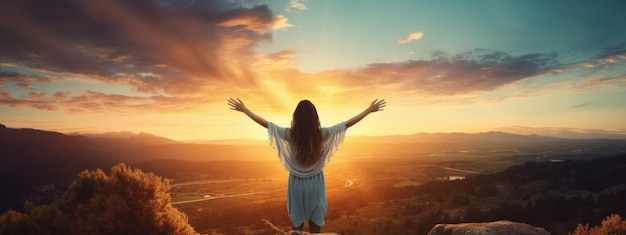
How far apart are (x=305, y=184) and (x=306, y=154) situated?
487mm

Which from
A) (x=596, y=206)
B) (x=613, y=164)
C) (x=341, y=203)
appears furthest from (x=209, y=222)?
(x=613, y=164)

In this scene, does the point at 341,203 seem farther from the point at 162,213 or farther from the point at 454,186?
the point at 162,213

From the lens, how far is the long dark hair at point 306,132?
4.64 metres

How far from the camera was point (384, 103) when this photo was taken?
543 cm

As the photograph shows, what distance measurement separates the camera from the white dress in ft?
15.9

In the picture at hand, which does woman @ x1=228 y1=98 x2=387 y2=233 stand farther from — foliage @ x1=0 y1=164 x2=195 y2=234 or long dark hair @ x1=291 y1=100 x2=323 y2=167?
foliage @ x1=0 y1=164 x2=195 y2=234

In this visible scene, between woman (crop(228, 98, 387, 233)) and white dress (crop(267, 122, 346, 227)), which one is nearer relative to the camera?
woman (crop(228, 98, 387, 233))

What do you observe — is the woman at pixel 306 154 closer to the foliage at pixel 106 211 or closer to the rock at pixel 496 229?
the rock at pixel 496 229

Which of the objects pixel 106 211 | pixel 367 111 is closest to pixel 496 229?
pixel 367 111

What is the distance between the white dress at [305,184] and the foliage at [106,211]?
2845 millimetres

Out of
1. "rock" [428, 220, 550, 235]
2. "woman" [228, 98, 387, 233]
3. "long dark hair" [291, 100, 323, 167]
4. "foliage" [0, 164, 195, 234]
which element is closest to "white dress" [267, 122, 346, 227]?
"woman" [228, 98, 387, 233]

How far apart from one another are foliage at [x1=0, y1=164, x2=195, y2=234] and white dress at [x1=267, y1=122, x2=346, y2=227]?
112 inches

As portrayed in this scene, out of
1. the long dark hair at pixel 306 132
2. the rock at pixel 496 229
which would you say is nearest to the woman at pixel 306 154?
the long dark hair at pixel 306 132

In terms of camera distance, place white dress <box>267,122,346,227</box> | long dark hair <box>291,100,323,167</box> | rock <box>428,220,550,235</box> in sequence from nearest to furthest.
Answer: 1. rock <box>428,220,550,235</box>
2. long dark hair <box>291,100,323,167</box>
3. white dress <box>267,122,346,227</box>
